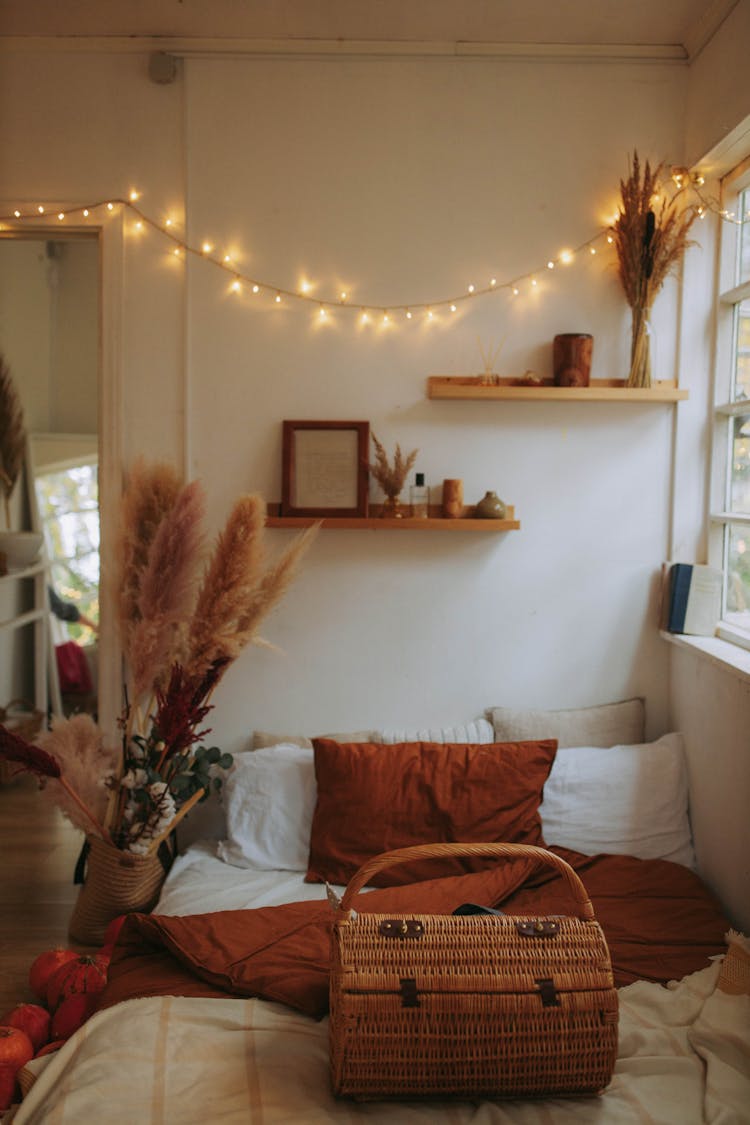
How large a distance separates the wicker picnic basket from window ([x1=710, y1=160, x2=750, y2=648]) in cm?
138

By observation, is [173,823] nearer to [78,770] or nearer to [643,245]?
[78,770]

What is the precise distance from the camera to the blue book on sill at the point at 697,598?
112 inches

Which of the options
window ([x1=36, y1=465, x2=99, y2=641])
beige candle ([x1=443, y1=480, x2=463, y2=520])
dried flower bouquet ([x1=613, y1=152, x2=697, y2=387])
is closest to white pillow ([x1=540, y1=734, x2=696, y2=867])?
beige candle ([x1=443, y1=480, x2=463, y2=520])

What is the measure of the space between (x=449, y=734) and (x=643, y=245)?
1.62 m

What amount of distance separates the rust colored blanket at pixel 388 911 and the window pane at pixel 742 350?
144 centimetres

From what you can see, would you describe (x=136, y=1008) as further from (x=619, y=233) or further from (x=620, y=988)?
(x=619, y=233)

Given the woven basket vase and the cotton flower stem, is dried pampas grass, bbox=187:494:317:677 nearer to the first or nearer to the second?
the cotton flower stem

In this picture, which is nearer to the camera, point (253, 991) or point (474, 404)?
point (253, 991)

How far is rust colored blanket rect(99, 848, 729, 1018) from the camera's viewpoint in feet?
6.66

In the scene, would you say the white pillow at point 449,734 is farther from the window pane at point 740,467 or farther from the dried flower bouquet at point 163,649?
the window pane at point 740,467

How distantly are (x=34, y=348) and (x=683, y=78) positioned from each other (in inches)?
147

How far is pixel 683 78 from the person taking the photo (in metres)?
2.91

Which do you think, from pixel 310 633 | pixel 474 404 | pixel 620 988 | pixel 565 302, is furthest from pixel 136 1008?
pixel 565 302

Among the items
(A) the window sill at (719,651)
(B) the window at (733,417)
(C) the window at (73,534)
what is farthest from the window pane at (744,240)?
(C) the window at (73,534)
